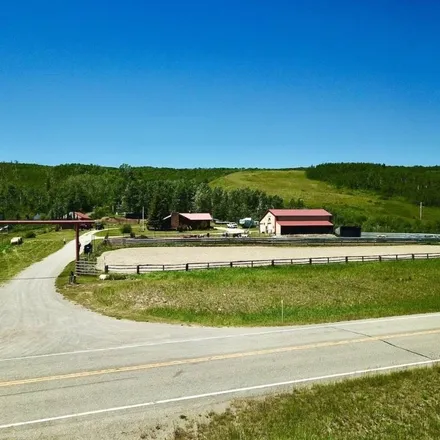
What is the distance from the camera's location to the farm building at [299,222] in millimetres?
91000

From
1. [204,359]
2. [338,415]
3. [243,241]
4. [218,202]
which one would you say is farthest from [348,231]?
[338,415]

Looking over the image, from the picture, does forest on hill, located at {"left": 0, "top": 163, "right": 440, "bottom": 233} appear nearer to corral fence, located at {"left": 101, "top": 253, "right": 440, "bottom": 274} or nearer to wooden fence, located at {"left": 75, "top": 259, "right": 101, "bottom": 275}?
corral fence, located at {"left": 101, "top": 253, "right": 440, "bottom": 274}

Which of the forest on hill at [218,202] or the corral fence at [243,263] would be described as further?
the forest on hill at [218,202]

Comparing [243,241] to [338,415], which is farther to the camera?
[243,241]

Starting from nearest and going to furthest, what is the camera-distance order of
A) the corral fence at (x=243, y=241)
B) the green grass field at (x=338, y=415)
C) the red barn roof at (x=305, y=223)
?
1. the green grass field at (x=338, y=415)
2. the corral fence at (x=243, y=241)
3. the red barn roof at (x=305, y=223)

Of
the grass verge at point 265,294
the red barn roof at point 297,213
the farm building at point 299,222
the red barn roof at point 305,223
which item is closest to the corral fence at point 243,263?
the grass verge at point 265,294

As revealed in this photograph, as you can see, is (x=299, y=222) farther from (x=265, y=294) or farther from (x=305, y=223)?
(x=265, y=294)

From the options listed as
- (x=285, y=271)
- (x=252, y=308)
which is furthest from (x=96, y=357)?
(x=285, y=271)

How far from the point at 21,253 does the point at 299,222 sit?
54577mm

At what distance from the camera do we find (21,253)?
56.1m

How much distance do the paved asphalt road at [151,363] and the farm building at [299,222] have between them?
66.3 m

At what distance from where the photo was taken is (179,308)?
2820 centimetres

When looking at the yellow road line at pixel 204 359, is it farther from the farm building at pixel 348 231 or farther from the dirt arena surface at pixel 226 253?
the farm building at pixel 348 231

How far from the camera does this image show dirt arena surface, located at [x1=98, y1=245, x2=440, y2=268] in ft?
166
